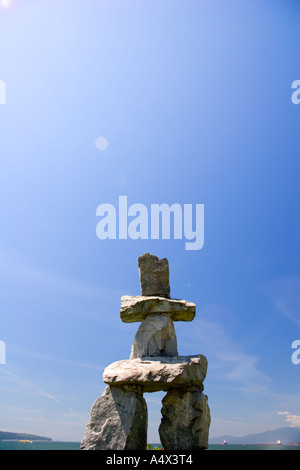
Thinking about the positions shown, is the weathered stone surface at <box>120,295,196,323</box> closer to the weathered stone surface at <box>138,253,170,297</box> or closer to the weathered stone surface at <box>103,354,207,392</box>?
the weathered stone surface at <box>138,253,170,297</box>

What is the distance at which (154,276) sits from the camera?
29.9 feet

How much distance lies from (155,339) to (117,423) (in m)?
1.91

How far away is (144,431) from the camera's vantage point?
779 centimetres

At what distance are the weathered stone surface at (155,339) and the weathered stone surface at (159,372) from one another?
375 millimetres

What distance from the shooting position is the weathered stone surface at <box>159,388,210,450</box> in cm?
745

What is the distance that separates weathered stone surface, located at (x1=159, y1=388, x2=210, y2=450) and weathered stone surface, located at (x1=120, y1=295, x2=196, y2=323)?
68.9 inches

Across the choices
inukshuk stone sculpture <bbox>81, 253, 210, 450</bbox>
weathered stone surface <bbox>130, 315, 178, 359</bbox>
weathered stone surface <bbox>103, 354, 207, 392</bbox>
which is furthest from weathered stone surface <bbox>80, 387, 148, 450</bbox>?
weathered stone surface <bbox>130, 315, 178, 359</bbox>

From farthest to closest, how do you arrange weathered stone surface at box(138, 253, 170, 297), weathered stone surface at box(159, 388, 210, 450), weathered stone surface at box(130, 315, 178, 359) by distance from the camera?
weathered stone surface at box(138, 253, 170, 297), weathered stone surface at box(130, 315, 178, 359), weathered stone surface at box(159, 388, 210, 450)

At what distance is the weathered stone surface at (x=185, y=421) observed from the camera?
24.4 feet

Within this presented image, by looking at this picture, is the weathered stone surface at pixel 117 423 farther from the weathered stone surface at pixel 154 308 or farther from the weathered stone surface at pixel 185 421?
the weathered stone surface at pixel 154 308

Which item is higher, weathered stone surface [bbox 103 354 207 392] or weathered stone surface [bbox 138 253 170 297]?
weathered stone surface [bbox 138 253 170 297]

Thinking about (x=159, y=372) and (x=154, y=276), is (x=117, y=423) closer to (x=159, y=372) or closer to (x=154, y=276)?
(x=159, y=372)
